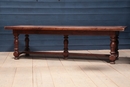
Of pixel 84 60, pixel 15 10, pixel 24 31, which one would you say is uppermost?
A: pixel 15 10

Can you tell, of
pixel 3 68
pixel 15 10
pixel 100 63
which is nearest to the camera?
pixel 3 68

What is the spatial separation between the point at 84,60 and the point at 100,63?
33 centimetres

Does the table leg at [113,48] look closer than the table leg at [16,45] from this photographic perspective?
Yes

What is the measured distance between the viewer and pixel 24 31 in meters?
3.80

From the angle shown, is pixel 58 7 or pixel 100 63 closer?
pixel 100 63

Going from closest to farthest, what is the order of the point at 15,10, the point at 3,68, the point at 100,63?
the point at 3,68 → the point at 100,63 → the point at 15,10

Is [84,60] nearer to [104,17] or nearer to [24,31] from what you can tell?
[24,31]

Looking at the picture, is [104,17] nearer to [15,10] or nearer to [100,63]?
[100,63]

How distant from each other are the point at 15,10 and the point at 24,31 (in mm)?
1106

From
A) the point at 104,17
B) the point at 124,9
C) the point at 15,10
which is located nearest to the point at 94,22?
the point at 104,17

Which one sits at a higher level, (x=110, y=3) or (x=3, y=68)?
(x=110, y=3)

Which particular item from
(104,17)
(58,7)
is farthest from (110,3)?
(58,7)

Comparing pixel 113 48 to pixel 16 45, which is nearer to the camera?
pixel 113 48

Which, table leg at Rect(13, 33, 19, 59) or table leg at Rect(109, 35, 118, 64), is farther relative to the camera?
table leg at Rect(13, 33, 19, 59)
